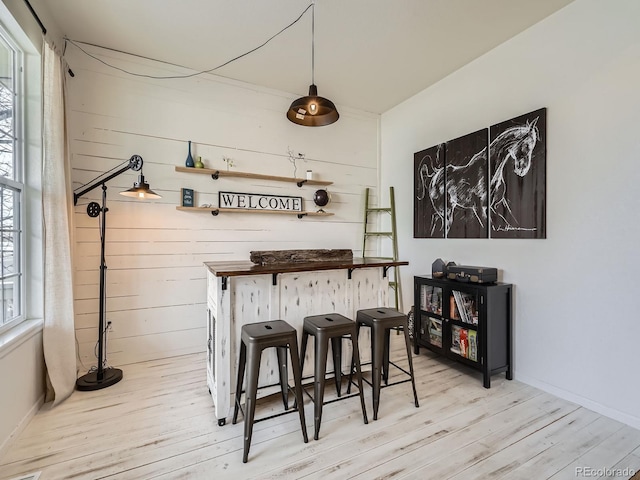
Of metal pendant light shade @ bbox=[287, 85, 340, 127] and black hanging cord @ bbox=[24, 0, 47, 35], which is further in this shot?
metal pendant light shade @ bbox=[287, 85, 340, 127]

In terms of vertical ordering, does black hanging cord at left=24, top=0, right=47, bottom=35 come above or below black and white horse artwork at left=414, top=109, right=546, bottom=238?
above

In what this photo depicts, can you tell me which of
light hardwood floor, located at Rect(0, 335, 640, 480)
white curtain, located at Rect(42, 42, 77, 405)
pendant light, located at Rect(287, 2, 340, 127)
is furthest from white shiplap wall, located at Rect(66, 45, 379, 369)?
pendant light, located at Rect(287, 2, 340, 127)

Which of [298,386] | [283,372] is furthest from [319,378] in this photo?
[283,372]

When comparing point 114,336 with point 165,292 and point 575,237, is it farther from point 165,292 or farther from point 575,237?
point 575,237

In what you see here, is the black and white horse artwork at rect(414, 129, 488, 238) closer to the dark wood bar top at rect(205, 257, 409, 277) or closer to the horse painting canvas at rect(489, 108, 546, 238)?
the horse painting canvas at rect(489, 108, 546, 238)

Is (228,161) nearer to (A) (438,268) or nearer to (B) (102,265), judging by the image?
(B) (102,265)

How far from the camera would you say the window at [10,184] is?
195 cm

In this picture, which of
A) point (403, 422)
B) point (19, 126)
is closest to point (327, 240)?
point (403, 422)

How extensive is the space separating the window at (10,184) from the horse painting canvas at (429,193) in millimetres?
3598

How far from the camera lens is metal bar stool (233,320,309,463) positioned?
68.9 inches

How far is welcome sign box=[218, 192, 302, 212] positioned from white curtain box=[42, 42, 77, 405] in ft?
4.56

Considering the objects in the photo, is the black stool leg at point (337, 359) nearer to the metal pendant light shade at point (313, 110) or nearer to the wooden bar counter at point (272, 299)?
the wooden bar counter at point (272, 299)

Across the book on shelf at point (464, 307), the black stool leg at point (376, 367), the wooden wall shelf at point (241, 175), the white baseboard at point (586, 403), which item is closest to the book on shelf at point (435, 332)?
the book on shelf at point (464, 307)

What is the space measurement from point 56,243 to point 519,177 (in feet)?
12.0
